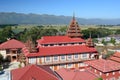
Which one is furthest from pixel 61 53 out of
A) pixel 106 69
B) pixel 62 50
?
pixel 106 69

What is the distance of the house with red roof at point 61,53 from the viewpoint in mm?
36781

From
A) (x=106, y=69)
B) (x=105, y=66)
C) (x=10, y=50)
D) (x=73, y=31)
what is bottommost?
(x=106, y=69)

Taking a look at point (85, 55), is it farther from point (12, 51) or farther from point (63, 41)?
point (12, 51)

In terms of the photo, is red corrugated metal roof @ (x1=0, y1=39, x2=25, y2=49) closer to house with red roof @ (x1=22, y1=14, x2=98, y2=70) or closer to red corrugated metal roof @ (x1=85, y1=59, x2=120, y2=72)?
house with red roof @ (x1=22, y1=14, x2=98, y2=70)

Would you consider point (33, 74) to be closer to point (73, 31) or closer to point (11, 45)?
point (73, 31)

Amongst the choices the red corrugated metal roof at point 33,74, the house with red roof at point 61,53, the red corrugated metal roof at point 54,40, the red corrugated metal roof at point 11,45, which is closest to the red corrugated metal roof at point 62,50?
the house with red roof at point 61,53

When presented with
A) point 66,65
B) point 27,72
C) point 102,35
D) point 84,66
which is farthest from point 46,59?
point 102,35

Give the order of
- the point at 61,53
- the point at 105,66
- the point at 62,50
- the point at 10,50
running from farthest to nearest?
the point at 10,50, the point at 62,50, the point at 61,53, the point at 105,66

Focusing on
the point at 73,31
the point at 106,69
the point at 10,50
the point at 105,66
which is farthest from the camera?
the point at 10,50

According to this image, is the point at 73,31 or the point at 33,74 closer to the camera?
the point at 33,74

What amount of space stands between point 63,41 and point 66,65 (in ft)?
19.4

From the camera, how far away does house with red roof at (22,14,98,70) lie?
3678cm

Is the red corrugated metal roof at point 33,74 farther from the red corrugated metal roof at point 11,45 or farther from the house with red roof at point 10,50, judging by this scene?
the red corrugated metal roof at point 11,45

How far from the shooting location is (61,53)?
37.8 m
